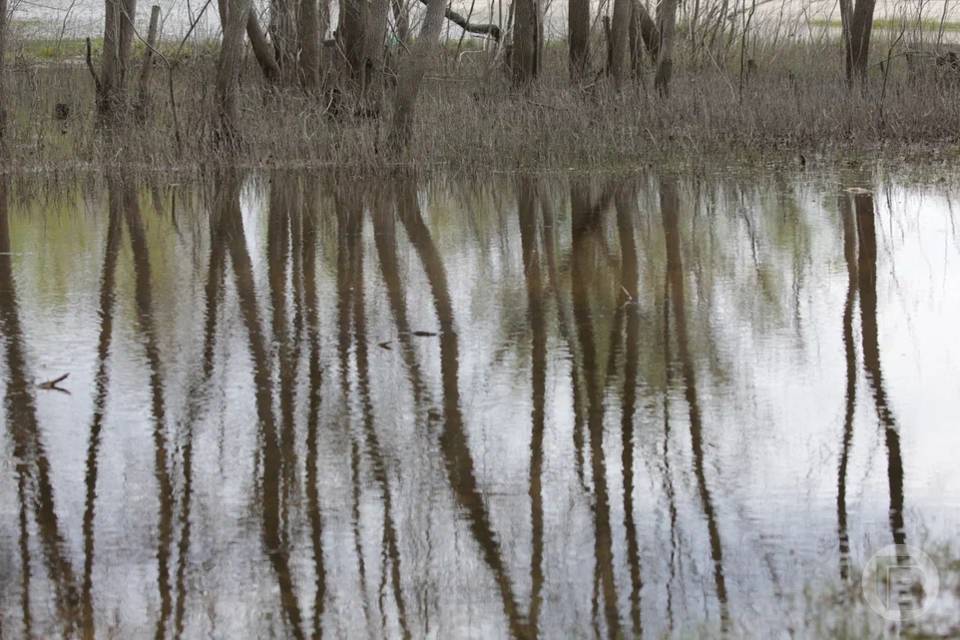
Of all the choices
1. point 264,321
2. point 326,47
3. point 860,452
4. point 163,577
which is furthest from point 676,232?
point 326,47

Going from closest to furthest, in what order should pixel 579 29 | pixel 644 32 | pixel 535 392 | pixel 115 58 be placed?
pixel 535 392 < pixel 115 58 < pixel 579 29 < pixel 644 32

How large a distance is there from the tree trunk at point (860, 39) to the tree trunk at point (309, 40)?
254 inches

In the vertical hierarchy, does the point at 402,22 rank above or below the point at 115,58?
above

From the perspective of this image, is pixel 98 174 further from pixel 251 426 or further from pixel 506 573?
pixel 506 573

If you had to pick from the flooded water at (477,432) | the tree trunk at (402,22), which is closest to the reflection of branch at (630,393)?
the flooded water at (477,432)

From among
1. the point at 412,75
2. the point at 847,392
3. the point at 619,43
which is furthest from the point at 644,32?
the point at 847,392

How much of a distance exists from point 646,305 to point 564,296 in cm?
48

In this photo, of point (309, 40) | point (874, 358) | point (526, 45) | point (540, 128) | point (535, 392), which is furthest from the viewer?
point (526, 45)

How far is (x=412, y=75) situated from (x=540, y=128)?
4.60 feet

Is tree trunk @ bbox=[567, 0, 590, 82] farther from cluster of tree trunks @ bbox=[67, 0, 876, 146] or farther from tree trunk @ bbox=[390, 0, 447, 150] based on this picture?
tree trunk @ bbox=[390, 0, 447, 150]

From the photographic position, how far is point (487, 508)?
159 inches

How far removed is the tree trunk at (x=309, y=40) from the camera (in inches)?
683

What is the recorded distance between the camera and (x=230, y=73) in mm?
14492

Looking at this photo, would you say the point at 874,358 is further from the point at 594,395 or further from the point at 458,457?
the point at 458,457
